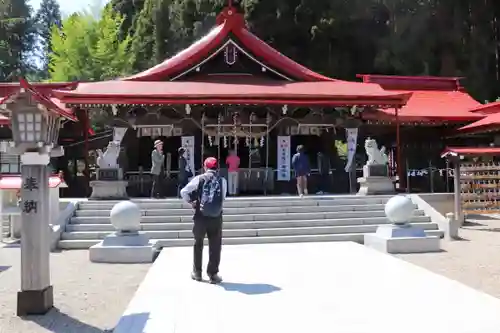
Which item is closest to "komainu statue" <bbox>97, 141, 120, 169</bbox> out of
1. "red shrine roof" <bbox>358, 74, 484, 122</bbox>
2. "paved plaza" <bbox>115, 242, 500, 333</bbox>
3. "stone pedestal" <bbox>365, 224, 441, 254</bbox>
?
"paved plaza" <bbox>115, 242, 500, 333</bbox>

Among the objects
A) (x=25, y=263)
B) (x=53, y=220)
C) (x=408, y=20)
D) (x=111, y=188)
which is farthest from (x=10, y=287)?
(x=408, y=20)

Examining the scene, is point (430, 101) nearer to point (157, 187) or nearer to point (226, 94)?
point (226, 94)

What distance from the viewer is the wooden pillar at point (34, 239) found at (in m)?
6.30

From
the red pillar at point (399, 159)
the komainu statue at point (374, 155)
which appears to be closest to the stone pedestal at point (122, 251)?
the komainu statue at point (374, 155)

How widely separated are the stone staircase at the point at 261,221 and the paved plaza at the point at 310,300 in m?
2.71

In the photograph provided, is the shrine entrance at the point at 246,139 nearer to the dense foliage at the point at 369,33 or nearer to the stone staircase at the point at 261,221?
the stone staircase at the point at 261,221

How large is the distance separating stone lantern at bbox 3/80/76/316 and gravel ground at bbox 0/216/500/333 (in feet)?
0.88

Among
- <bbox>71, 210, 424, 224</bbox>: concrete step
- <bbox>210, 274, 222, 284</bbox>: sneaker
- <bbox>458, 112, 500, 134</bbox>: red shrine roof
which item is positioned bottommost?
<bbox>210, 274, 222, 284</bbox>: sneaker

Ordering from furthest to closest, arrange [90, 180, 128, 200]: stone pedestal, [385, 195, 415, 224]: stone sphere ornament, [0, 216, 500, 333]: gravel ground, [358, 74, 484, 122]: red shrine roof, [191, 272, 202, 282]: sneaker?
1. [358, 74, 484, 122]: red shrine roof
2. [90, 180, 128, 200]: stone pedestal
3. [385, 195, 415, 224]: stone sphere ornament
4. [191, 272, 202, 282]: sneaker
5. [0, 216, 500, 333]: gravel ground

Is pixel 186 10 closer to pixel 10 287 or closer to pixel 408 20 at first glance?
pixel 408 20

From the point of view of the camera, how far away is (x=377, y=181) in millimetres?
15109

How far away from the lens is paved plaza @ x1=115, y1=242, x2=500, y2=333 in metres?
5.46

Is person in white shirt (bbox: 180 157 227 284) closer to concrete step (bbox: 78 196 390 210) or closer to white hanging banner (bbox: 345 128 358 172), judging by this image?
concrete step (bbox: 78 196 390 210)

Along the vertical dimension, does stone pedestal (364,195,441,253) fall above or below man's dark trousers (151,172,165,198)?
below
